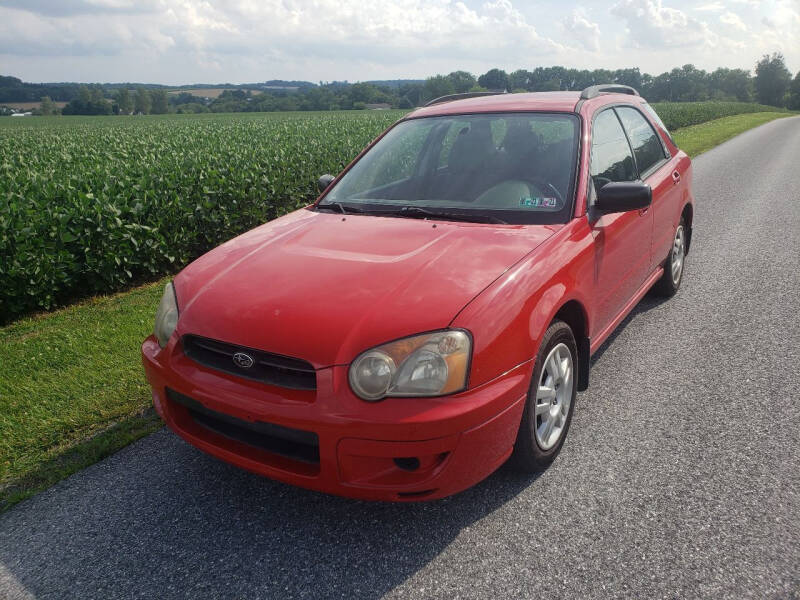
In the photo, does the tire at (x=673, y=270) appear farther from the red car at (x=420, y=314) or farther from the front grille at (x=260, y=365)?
the front grille at (x=260, y=365)

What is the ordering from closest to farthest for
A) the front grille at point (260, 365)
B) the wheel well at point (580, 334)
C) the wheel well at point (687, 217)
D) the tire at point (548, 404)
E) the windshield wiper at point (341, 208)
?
the front grille at point (260, 365)
the tire at point (548, 404)
the wheel well at point (580, 334)
the windshield wiper at point (341, 208)
the wheel well at point (687, 217)

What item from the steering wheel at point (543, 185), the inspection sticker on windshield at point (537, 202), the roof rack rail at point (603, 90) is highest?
the roof rack rail at point (603, 90)

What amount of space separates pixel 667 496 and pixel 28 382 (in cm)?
406

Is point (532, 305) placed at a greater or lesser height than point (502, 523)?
greater

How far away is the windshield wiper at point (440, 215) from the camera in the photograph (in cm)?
326

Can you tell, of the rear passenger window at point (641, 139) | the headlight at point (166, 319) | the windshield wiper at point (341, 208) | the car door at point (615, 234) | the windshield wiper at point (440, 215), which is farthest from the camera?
the rear passenger window at point (641, 139)

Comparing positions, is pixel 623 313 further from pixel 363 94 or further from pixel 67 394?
pixel 363 94

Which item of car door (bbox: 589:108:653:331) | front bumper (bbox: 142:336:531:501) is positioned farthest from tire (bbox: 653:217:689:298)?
front bumper (bbox: 142:336:531:501)

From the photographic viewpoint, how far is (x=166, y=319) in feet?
9.62

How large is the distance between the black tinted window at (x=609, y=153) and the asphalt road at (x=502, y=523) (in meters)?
1.30

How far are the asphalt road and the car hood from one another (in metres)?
0.83

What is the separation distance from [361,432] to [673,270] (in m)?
4.08

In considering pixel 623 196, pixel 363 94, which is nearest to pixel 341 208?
pixel 623 196

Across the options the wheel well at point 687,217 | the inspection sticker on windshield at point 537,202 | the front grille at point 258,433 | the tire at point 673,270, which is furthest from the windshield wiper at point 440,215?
the wheel well at point 687,217
